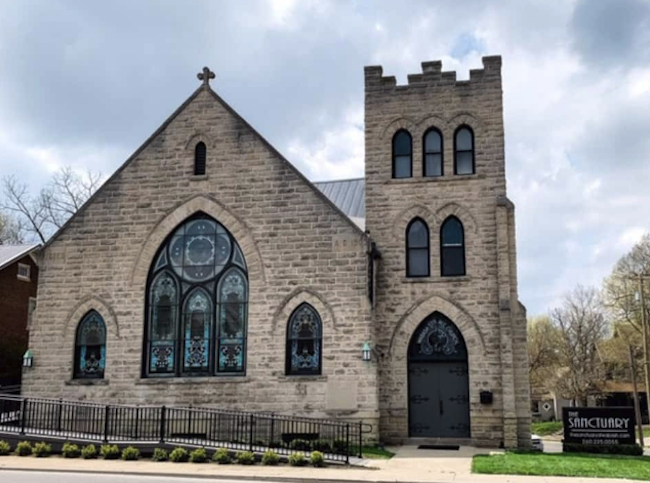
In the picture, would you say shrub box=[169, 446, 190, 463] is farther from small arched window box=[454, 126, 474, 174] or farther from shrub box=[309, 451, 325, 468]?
small arched window box=[454, 126, 474, 174]

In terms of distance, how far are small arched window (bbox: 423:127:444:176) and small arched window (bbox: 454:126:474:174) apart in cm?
48

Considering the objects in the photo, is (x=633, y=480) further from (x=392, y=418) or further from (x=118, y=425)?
(x=118, y=425)

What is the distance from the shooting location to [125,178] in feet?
75.7

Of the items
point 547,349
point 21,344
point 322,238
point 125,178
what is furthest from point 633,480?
point 547,349

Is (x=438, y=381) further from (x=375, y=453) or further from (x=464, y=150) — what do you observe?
(x=464, y=150)

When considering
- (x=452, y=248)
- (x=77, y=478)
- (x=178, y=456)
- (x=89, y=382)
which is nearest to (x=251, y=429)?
(x=178, y=456)

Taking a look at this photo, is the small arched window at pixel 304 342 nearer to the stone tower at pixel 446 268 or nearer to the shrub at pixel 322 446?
the stone tower at pixel 446 268

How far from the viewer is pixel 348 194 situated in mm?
26453

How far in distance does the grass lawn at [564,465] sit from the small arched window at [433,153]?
28.1 feet

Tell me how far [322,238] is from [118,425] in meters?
7.67

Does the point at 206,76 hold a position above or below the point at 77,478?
above

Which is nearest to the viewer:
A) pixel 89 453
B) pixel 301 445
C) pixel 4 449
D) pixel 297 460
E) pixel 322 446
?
pixel 297 460

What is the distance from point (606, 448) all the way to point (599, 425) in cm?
61

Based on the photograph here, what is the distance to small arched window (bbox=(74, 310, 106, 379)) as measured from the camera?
22.1 m
